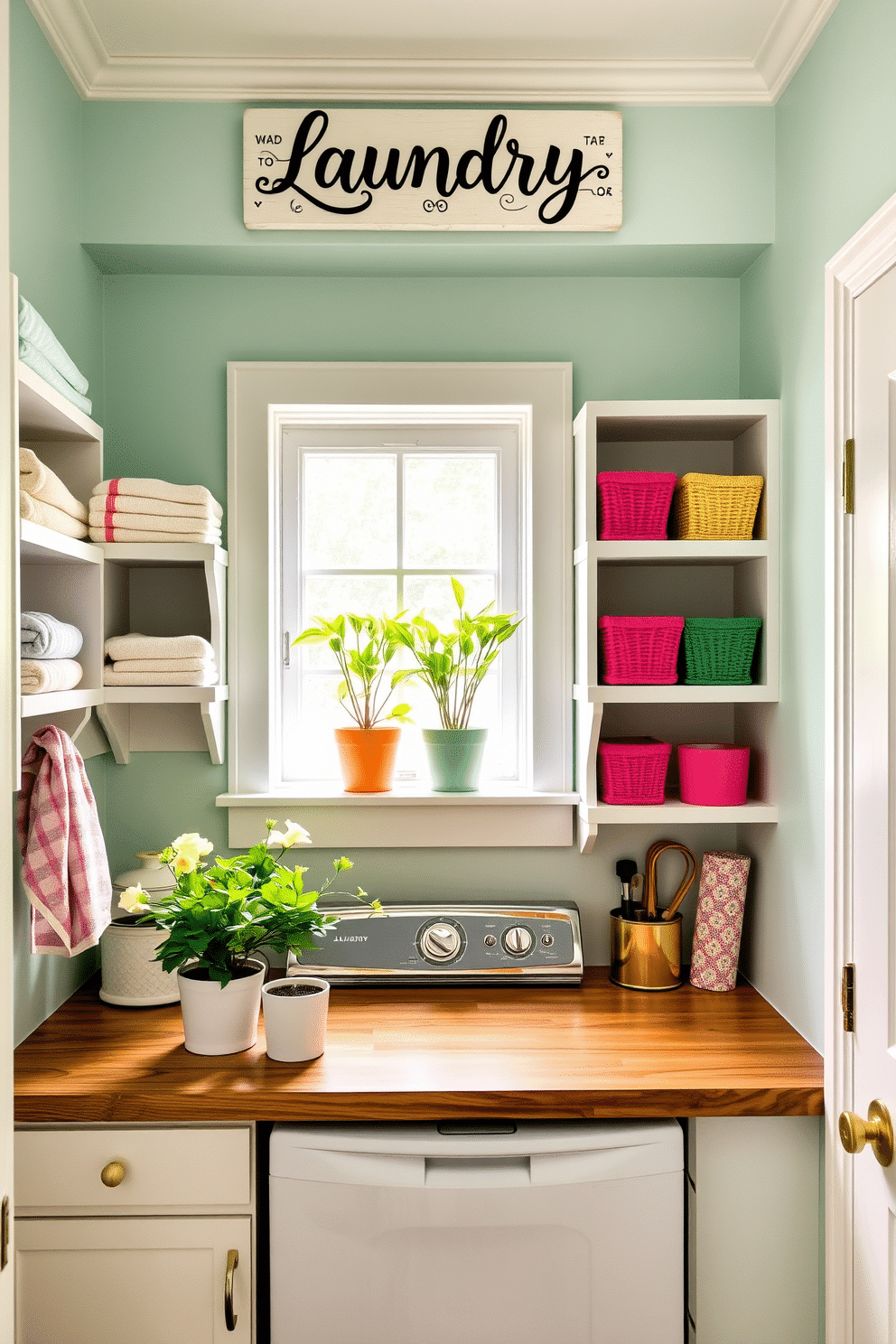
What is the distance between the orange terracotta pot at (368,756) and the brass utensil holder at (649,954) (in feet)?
1.92

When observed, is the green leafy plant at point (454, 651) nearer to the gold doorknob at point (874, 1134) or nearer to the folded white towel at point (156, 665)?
Result: the folded white towel at point (156, 665)

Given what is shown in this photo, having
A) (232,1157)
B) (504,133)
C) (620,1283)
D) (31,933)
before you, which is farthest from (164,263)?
(620,1283)

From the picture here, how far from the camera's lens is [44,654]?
1.52m

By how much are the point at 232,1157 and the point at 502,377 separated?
5.16 feet

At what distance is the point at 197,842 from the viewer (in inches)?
64.1

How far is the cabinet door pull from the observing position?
1459mm

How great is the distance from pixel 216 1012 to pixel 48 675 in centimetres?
63

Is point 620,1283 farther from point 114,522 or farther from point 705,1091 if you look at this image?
point 114,522

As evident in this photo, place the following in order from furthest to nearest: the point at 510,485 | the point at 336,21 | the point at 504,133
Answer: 1. the point at 510,485
2. the point at 504,133
3. the point at 336,21

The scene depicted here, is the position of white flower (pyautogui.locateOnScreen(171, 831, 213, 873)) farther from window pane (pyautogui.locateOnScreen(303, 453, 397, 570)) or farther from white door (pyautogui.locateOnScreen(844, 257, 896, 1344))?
white door (pyautogui.locateOnScreen(844, 257, 896, 1344))

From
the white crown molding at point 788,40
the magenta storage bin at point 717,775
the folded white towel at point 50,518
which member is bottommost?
the magenta storage bin at point 717,775

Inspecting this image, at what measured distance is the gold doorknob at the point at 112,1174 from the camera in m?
1.46

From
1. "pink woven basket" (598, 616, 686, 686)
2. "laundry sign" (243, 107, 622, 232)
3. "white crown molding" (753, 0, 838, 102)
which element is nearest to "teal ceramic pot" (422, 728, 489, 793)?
"pink woven basket" (598, 616, 686, 686)

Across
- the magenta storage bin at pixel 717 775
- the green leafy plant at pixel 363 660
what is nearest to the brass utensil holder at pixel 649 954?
the magenta storage bin at pixel 717 775
